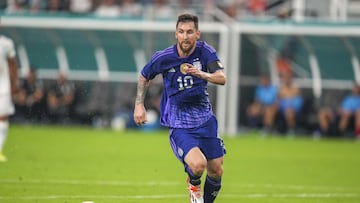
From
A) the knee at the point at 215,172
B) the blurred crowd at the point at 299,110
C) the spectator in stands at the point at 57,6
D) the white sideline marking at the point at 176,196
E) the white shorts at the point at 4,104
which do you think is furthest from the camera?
the spectator in stands at the point at 57,6

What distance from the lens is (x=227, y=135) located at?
92.1 ft

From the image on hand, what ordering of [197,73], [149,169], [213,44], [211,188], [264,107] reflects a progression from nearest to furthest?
1. [197,73]
2. [211,188]
3. [149,169]
4. [264,107]
5. [213,44]

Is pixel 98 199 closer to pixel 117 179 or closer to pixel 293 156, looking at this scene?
pixel 117 179

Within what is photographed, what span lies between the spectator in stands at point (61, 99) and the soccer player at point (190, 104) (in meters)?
18.9

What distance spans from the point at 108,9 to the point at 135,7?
3.19 ft

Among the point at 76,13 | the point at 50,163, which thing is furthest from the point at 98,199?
the point at 76,13

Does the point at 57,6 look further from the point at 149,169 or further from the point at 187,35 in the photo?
the point at 187,35

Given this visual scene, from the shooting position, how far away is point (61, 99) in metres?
29.4

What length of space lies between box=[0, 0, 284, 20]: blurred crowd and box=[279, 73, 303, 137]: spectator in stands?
328 cm

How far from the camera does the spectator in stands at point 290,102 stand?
27.7 meters

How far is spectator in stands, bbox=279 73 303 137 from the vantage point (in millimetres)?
27688

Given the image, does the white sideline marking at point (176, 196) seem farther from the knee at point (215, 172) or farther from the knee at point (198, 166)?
the knee at point (198, 166)

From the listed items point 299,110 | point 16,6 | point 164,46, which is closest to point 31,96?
point 16,6

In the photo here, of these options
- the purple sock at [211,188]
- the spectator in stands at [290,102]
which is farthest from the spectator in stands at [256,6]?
the purple sock at [211,188]
